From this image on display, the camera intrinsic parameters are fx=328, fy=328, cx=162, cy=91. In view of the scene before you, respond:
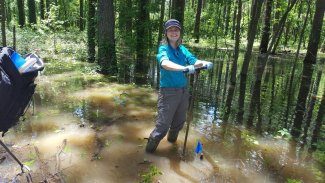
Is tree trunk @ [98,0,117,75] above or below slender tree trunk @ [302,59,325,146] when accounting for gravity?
above

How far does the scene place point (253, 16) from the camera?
10.4m

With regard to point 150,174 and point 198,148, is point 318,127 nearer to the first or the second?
point 198,148

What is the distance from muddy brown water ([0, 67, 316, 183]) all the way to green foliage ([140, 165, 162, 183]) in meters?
0.06

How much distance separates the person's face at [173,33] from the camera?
A: 15.3 ft

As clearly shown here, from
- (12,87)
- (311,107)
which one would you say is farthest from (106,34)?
(12,87)

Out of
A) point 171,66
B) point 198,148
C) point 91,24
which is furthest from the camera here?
point 91,24

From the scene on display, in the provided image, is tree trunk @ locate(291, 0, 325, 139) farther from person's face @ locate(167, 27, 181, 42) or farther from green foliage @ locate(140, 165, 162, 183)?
person's face @ locate(167, 27, 181, 42)

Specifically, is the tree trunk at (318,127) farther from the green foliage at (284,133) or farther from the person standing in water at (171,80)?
the person standing in water at (171,80)

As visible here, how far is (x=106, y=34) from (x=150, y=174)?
7539 mm

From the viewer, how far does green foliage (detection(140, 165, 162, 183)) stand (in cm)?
441

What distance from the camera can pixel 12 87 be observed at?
2961 mm

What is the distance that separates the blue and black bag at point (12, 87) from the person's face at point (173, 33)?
206 centimetres

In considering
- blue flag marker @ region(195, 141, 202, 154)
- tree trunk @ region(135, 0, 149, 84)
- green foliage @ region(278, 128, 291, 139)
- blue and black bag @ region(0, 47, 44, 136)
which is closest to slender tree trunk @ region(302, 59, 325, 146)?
green foliage @ region(278, 128, 291, 139)

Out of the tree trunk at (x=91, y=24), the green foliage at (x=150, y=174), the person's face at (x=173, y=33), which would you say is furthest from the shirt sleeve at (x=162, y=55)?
the tree trunk at (x=91, y=24)
